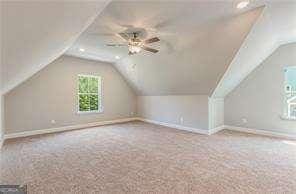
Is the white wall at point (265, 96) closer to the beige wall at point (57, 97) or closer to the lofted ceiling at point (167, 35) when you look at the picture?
the lofted ceiling at point (167, 35)

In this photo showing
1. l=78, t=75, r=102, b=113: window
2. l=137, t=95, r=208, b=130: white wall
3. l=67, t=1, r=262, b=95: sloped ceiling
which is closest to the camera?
l=67, t=1, r=262, b=95: sloped ceiling

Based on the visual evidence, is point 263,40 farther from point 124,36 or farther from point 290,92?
point 124,36

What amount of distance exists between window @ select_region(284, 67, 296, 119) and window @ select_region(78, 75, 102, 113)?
19.6ft

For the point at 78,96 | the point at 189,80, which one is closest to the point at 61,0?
the point at 189,80

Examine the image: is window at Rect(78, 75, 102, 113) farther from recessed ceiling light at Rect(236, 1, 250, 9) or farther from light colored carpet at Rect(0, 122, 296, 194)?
recessed ceiling light at Rect(236, 1, 250, 9)

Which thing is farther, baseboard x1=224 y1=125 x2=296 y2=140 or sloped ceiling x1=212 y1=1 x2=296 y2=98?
baseboard x1=224 y1=125 x2=296 y2=140

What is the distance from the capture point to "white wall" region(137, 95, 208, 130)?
211 inches

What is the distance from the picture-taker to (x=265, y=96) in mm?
5062

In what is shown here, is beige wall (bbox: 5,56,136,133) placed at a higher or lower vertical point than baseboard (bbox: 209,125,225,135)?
higher

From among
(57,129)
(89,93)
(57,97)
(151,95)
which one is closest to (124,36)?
(57,97)

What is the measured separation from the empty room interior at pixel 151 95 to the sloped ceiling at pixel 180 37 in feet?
0.08

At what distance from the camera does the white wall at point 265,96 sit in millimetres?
4746

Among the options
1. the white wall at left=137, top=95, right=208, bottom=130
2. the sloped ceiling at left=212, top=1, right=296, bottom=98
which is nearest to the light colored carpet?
the white wall at left=137, top=95, right=208, bottom=130

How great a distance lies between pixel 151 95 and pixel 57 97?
11.3ft
